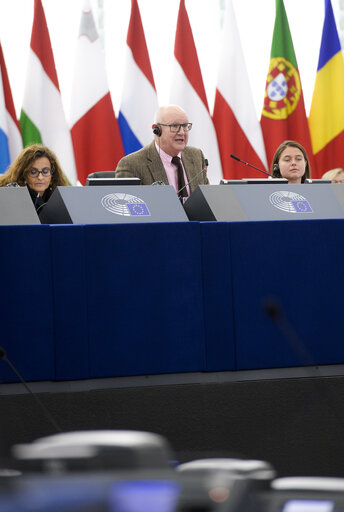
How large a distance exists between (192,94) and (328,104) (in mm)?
1296

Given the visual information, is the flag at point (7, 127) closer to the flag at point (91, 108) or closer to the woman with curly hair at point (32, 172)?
the flag at point (91, 108)

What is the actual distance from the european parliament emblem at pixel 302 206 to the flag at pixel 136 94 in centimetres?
377

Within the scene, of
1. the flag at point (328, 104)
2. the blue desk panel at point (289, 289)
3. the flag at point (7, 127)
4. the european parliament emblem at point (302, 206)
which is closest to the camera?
the blue desk panel at point (289, 289)

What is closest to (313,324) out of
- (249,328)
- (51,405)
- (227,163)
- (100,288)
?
(249,328)

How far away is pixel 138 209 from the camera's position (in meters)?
3.41

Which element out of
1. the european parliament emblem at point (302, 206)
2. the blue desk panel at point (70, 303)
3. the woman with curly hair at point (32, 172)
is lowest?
the blue desk panel at point (70, 303)

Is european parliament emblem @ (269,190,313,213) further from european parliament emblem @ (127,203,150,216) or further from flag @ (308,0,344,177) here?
flag @ (308,0,344,177)

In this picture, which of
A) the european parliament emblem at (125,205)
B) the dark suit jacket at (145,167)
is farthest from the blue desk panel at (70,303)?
the dark suit jacket at (145,167)

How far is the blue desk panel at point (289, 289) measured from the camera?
325 cm

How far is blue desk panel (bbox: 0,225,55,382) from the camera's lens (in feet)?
9.89

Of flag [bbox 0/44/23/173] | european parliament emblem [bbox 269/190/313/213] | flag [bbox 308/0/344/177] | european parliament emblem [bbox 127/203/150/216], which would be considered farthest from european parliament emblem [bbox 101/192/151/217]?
flag [bbox 308/0/344/177]

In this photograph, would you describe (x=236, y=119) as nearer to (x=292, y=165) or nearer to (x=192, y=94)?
(x=192, y=94)

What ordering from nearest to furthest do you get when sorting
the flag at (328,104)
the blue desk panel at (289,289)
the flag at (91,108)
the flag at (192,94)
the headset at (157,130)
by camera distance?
the blue desk panel at (289,289), the headset at (157,130), the flag at (91,108), the flag at (192,94), the flag at (328,104)

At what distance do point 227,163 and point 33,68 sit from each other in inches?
74.3
